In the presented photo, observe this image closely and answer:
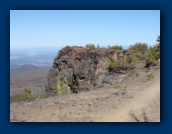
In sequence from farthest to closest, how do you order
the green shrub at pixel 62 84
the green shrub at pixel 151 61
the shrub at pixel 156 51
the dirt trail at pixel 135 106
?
the green shrub at pixel 62 84
the green shrub at pixel 151 61
the shrub at pixel 156 51
the dirt trail at pixel 135 106

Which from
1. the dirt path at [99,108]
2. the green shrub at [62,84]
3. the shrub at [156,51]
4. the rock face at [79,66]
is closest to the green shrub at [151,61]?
the shrub at [156,51]

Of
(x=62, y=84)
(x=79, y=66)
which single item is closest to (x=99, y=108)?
(x=62, y=84)

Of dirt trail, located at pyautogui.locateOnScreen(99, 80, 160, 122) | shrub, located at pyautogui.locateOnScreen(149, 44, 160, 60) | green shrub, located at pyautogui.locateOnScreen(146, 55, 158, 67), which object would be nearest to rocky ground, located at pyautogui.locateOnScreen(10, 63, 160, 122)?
dirt trail, located at pyautogui.locateOnScreen(99, 80, 160, 122)

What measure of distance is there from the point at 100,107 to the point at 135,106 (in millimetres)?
637

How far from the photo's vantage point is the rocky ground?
228 inches

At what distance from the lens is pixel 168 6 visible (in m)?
5.55

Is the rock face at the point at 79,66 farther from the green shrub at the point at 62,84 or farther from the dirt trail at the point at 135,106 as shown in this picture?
the dirt trail at the point at 135,106

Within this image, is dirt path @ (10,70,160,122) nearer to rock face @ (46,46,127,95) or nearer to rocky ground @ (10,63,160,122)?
rocky ground @ (10,63,160,122)

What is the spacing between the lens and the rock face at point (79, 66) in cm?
1337

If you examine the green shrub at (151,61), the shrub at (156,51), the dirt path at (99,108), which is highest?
the shrub at (156,51)

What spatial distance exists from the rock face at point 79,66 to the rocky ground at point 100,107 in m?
5.89

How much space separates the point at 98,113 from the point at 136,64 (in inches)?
172

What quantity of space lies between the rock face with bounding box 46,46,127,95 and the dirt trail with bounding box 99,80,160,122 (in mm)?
6260

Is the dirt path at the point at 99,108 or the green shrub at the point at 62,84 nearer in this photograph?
the dirt path at the point at 99,108
